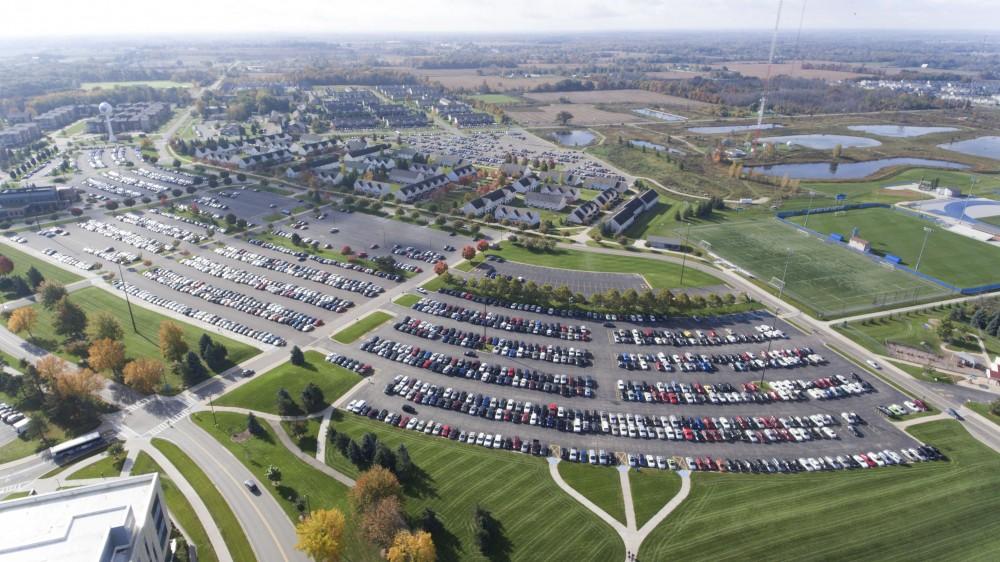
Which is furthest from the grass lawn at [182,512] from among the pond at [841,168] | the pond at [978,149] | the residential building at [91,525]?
the pond at [978,149]

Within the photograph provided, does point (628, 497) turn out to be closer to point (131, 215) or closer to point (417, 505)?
point (417, 505)

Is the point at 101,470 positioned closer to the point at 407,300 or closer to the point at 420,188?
the point at 407,300

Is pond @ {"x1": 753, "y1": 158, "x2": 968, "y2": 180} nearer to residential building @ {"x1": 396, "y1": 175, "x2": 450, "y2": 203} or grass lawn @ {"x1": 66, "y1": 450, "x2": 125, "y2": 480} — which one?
residential building @ {"x1": 396, "y1": 175, "x2": 450, "y2": 203}

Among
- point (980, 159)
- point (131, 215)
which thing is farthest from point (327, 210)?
point (980, 159)

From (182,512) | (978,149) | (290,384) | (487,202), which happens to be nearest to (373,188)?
(487,202)

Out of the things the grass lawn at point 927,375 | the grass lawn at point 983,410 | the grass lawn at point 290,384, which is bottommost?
the grass lawn at point 290,384

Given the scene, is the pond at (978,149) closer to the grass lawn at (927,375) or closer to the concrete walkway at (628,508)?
the grass lawn at (927,375)

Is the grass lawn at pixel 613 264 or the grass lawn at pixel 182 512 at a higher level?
the grass lawn at pixel 613 264
